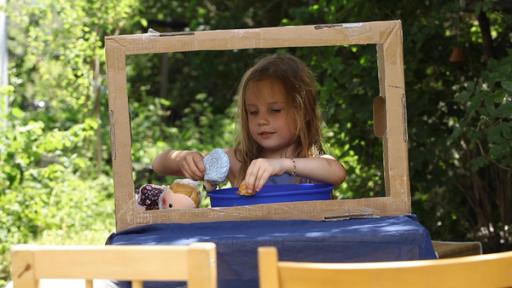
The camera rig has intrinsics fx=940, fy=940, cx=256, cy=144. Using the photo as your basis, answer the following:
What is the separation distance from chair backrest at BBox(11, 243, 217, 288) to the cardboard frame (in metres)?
0.54

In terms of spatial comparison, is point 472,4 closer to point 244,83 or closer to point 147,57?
point 244,83

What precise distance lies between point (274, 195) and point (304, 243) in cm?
30

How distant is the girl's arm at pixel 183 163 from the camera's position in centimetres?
257

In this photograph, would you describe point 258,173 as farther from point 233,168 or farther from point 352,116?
point 352,116

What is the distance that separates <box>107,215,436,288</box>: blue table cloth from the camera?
1.96 m

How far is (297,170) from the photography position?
2.43 meters

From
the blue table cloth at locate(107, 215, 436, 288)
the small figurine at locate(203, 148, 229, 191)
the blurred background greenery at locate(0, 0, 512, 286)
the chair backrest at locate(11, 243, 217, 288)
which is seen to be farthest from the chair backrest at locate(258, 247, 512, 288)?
the blurred background greenery at locate(0, 0, 512, 286)

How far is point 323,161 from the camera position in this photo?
8.14 ft

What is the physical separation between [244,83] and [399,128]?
2.34ft

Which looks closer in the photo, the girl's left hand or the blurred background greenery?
the girl's left hand

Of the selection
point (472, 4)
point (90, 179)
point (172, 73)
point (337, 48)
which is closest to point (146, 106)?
point (90, 179)

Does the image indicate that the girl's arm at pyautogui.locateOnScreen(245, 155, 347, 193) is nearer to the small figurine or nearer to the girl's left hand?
the girl's left hand

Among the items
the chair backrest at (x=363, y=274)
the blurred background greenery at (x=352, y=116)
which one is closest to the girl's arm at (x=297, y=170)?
the blurred background greenery at (x=352, y=116)

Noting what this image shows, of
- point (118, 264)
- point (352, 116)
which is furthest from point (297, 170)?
point (352, 116)
